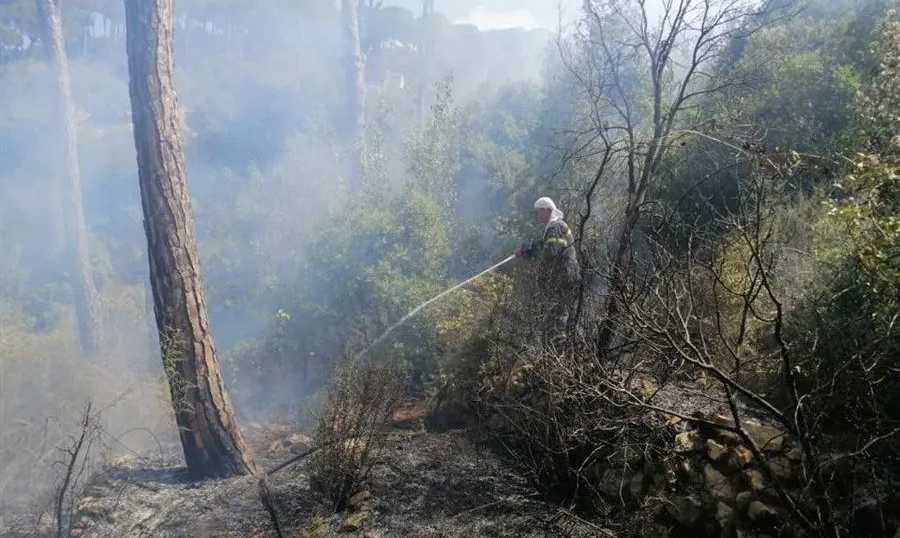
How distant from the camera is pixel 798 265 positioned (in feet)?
17.7

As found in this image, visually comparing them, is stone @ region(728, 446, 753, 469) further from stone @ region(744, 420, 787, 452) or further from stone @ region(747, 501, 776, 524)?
stone @ region(747, 501, 776, 524)

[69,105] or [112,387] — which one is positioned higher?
[69,105]

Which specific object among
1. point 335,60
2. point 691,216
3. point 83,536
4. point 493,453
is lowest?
point 83,536

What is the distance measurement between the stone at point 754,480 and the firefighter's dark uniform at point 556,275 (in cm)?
175

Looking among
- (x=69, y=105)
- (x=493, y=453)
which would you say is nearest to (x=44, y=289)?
(x=69, y=105)

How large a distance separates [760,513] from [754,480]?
22cm

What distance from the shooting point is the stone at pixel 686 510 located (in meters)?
3.38

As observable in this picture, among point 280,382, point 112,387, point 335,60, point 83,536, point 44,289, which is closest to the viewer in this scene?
point 83,536

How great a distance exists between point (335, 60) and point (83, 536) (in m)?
28.7

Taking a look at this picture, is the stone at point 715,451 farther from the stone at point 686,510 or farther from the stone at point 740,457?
the stone at point 686,510

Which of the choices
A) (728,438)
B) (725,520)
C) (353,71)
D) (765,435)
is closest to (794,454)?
(765,435)

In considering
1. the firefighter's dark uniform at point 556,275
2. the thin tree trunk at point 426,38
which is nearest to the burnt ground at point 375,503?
the firefighter's dark uniform at point 556,275

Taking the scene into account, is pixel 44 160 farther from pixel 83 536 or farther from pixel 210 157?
pixel 83 536

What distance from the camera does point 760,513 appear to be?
3.13 metres
